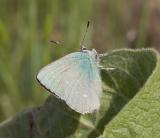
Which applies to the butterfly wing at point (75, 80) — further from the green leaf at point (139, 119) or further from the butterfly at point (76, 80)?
the green leaf at point (139, 119)

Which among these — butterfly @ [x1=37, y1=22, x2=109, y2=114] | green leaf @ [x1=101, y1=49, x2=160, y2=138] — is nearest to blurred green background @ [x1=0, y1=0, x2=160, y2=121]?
butterfly @ [x1=37, y1=22, x2=109, y2=114]

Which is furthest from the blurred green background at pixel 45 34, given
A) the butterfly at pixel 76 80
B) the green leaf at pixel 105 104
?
the green leaf at pixel 105 104

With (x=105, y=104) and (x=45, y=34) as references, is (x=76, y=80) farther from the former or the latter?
(x=45, y=34)

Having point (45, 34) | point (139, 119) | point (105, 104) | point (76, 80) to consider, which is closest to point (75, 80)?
point (76, 80)

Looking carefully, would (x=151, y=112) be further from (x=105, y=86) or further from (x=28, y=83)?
(x=28, y=83)

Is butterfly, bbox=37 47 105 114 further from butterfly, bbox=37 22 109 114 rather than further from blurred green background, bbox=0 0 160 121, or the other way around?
blurred green background, bbox=0 0 160 121
